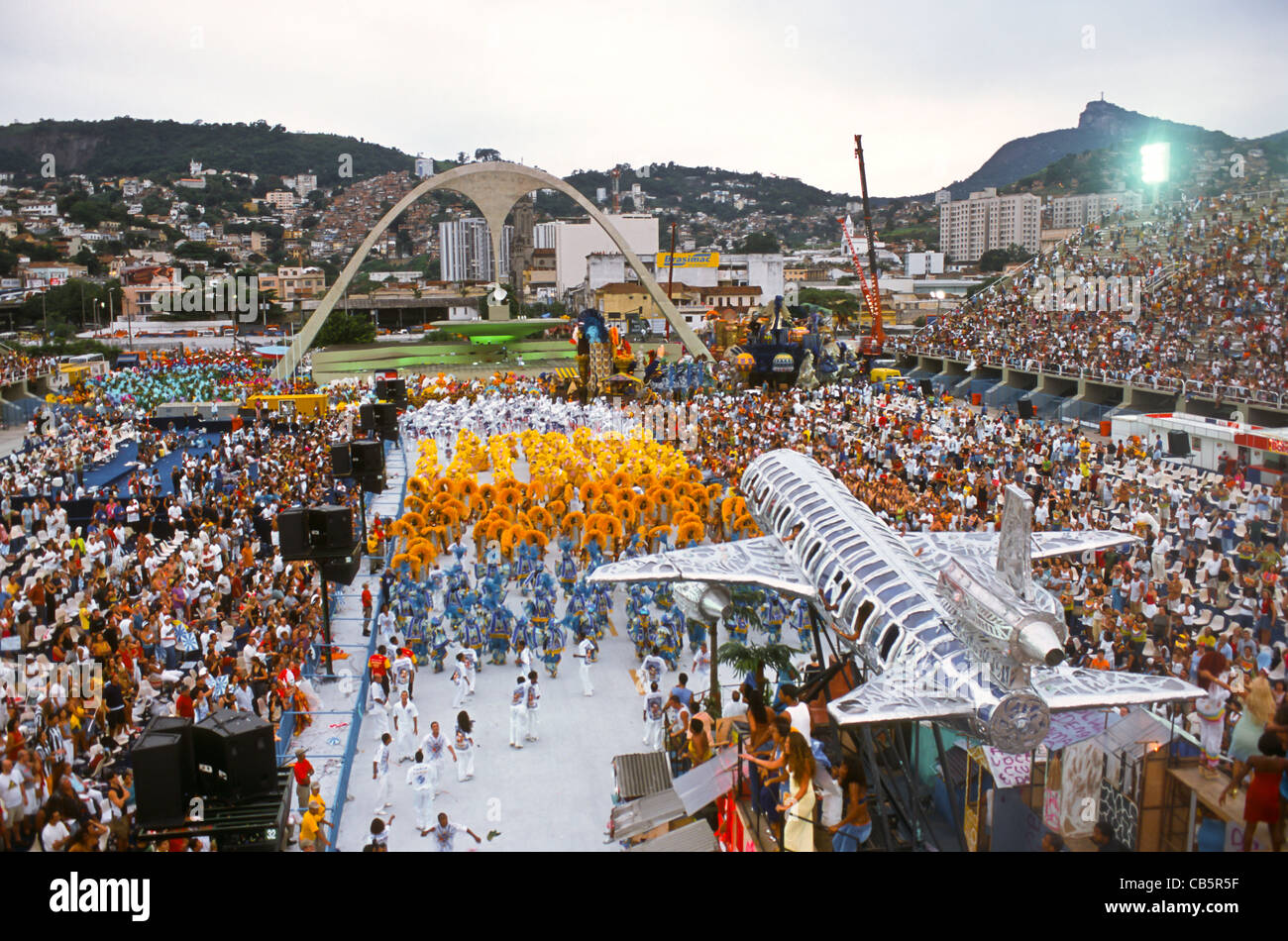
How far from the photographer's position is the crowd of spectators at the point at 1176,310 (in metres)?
32.5

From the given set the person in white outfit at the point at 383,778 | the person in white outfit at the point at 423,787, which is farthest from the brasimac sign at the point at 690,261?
the person in white outfit at the point at 423,787

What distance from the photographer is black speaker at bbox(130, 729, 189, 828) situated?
7211 mm

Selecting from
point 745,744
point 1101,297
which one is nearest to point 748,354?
point 1101,297

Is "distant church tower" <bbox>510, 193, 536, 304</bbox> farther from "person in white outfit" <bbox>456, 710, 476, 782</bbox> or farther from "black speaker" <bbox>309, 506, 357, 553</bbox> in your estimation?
"person in white outfit" <bbox>456, 710, 476, 782</bbox>

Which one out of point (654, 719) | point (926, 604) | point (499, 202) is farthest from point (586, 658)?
point (499, 202)

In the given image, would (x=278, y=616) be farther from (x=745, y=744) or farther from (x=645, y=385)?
(x=645, y=385)

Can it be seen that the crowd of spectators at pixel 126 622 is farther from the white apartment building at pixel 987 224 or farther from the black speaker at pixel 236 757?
the white apartment building at pixel 987 224

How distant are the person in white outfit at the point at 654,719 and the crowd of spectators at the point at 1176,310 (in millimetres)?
24935

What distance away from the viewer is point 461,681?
15148 millimetres

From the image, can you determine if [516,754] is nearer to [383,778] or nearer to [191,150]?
[383,778]

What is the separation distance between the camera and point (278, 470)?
29.2 metres

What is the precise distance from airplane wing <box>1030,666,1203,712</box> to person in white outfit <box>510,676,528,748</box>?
728 cm

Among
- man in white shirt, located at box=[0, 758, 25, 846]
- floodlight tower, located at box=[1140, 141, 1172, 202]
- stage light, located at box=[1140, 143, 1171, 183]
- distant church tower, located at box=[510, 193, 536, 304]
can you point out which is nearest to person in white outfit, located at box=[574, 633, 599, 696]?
man in white shirt, located at box=[0, 758, 25, 846]

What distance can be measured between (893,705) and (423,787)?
19.6 feet
